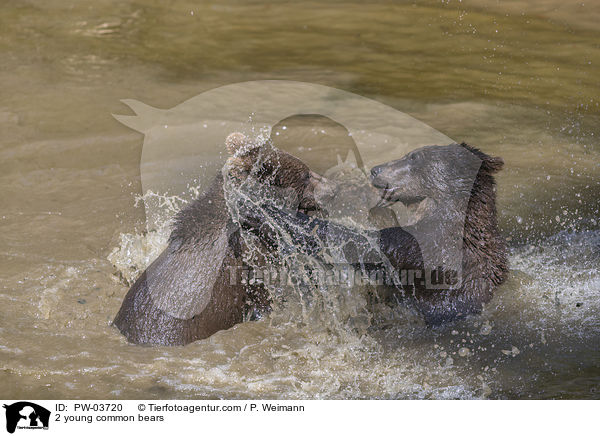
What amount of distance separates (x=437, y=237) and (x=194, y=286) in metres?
1.88

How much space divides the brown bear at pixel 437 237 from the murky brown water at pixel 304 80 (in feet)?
0.70

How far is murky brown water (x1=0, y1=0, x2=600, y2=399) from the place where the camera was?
5176 mm

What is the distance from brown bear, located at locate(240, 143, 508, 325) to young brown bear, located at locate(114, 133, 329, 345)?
0.27 m

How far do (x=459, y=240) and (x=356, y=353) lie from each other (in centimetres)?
114

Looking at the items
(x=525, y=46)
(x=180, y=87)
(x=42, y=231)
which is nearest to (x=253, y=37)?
(x=180, y=87)

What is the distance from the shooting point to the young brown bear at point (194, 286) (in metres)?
5.12

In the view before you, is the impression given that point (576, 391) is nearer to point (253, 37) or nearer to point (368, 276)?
point (368, 276)

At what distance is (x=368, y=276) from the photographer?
584 cm

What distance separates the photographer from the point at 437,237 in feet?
18.5

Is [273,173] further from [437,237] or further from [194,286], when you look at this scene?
[437,237]

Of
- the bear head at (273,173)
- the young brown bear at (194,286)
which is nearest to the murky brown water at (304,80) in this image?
the young brown bear at (194,286)
